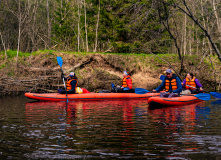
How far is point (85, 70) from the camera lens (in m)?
18.5

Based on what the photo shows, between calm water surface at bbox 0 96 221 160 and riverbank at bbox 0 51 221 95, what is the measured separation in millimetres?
8390

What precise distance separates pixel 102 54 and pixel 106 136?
13867mm

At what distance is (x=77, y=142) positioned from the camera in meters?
5.21

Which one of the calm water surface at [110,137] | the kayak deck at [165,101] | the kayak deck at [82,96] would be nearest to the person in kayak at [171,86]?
the kayak deck at [165,101]

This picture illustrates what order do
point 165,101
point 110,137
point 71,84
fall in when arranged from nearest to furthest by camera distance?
point 110,137 < point 165,101 < point 71,84

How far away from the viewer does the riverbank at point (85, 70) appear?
16266 millimetres

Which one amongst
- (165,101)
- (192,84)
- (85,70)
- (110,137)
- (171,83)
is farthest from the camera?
(85,70)

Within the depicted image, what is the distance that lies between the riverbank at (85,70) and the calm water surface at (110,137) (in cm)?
839

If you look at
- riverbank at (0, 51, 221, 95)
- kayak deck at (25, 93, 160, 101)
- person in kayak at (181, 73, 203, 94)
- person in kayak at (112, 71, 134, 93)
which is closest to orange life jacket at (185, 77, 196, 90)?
person in kayak at (181, 73, 203, 94)

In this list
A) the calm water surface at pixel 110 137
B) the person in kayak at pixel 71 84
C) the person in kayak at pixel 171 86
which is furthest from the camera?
the person in kayak at pixel 71 84

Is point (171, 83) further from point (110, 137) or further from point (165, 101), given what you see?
point (110, 137)

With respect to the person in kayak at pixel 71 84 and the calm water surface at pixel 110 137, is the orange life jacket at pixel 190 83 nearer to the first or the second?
the person in kayak at pixel 71 84

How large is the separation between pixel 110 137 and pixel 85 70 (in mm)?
13160

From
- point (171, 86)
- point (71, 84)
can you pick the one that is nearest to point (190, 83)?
point (171, 86)
